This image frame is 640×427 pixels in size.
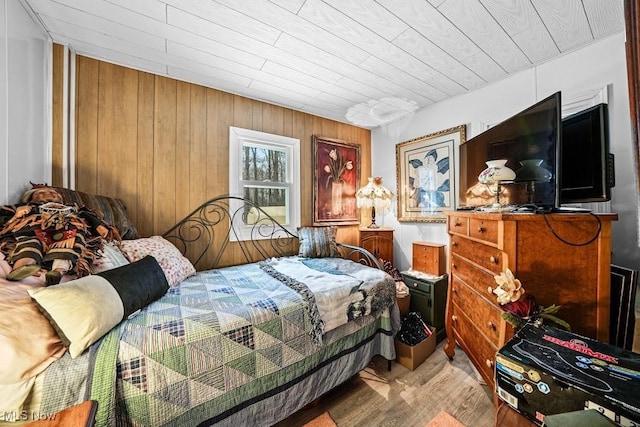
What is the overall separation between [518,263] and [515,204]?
1.49 feet

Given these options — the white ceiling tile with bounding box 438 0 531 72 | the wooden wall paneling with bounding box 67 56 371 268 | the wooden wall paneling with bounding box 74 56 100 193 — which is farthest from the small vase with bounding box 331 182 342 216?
the wooden wall paneling with bounding box 74 56 100 193

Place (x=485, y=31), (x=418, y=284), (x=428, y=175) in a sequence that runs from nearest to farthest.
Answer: (x=485, y=31) < (x=418, y=284) < (x=428, y=175)

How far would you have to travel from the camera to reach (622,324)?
1.18 metres

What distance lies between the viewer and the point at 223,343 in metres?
1.11

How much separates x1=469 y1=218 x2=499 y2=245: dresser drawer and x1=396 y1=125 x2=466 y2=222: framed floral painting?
1061 mm

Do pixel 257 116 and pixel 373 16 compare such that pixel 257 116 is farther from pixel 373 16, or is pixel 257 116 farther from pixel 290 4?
pixel 373 16

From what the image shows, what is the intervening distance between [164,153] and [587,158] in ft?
9.57

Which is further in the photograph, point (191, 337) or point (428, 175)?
point (428, 175)

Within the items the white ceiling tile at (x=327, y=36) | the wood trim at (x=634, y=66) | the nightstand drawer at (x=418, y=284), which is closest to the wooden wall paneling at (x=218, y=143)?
the white ceiling tile at (x=327, y=36)

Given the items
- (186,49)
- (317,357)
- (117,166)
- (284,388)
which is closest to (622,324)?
(317,357)

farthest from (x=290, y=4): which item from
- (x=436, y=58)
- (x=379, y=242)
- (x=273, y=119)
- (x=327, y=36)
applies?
(x=379, y=242)

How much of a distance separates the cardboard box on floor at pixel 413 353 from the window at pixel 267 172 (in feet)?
5.16

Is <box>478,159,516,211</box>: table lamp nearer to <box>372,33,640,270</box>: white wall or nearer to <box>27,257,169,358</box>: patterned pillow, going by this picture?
<box>372,33,640,270</box>: white wall

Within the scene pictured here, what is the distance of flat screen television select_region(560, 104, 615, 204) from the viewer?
1.16 metres
